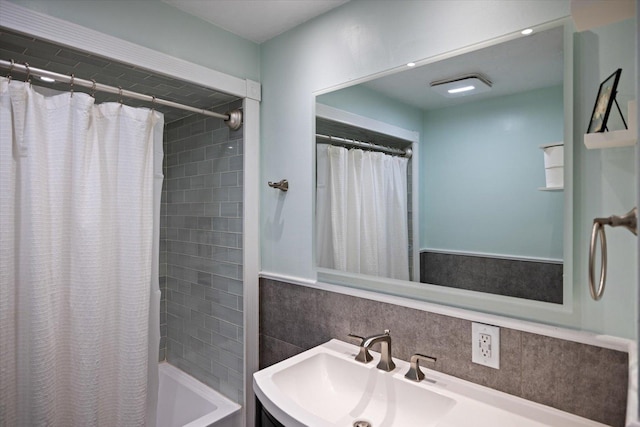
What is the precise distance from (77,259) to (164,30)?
1.11m

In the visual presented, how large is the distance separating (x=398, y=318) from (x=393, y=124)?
2.72 ft

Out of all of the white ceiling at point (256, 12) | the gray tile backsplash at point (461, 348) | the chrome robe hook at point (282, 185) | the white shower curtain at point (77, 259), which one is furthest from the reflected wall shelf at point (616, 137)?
the white shower curtain at point (77, 259)

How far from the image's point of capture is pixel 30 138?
1396 millimetres

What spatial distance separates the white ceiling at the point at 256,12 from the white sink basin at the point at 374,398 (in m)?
1.59

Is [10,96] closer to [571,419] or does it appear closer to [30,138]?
[30,138]

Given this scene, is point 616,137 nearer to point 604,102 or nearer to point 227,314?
point 604,102

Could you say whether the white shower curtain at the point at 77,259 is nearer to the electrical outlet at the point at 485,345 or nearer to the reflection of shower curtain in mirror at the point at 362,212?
the reflection of shower curtain in mirror at the point at 362,212

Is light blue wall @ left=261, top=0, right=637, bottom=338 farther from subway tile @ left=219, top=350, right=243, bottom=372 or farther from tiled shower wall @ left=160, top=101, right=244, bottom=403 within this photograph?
subway tile @ left=219, top=350, right=243, bottom=372

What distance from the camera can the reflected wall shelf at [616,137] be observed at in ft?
3.13

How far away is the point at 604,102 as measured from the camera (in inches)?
39.5

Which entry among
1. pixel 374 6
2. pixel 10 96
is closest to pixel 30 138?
pixel 10 96

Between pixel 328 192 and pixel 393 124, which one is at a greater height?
pixel 393 124

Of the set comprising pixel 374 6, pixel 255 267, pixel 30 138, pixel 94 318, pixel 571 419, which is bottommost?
pixel 571 419

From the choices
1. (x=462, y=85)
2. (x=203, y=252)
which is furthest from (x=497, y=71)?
(x=203, y=252)
